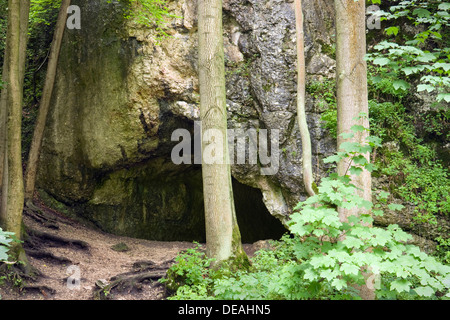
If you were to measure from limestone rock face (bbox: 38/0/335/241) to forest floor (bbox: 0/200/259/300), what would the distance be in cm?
134

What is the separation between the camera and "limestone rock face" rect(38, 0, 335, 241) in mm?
8719

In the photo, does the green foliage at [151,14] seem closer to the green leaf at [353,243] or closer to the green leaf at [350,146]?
the green leaf at [350,146]

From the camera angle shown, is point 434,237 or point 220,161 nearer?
point 220,161

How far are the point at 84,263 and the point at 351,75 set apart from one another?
575 cm

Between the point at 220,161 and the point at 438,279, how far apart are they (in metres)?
3.06

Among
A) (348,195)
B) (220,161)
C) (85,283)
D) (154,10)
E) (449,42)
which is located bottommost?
(85,283)

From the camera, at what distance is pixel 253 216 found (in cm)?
1256

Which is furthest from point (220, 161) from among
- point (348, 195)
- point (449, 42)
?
point (449, 42)

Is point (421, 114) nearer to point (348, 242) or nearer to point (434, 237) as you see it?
point (434, 237)

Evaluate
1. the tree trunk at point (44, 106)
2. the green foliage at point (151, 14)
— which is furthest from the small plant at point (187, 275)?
the green foliage at point (151, 14)

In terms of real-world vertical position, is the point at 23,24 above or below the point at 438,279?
above

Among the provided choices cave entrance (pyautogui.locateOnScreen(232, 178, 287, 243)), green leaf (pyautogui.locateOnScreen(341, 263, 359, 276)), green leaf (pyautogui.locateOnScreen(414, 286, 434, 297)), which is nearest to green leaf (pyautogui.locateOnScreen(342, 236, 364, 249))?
green leaf (pyautogui.locateOnScreen(341, 263, 359, 276))

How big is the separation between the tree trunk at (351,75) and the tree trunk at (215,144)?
5.48 feet

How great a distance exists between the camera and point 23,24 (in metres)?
7.09
